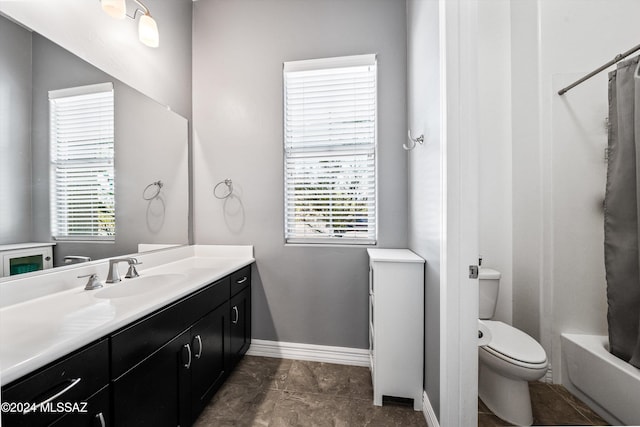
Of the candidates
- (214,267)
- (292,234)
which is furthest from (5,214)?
(292,234)

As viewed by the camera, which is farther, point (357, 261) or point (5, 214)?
point (357, 261)

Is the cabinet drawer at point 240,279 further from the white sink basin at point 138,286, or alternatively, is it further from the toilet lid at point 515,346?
the toilet lid at point 515,346

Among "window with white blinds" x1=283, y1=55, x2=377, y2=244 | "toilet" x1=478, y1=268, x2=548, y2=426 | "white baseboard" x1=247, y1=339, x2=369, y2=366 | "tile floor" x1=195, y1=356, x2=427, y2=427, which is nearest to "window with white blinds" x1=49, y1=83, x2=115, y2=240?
"window with white blinds" x1=283, y1=55, x2=377, y2=244

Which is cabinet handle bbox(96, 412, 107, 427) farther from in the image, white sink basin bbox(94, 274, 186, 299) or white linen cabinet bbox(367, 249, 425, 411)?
white linen cabinet bbox(367, 249, 425, 411)

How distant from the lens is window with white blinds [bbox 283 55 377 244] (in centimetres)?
202

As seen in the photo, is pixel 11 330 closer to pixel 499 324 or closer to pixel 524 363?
pixel 524 363

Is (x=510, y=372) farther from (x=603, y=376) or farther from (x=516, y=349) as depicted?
(x=603, y=376)

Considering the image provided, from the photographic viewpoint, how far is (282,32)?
209 cm

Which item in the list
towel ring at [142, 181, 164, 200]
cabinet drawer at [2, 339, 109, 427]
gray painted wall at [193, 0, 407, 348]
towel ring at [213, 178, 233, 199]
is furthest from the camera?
towel ring at [213, 178, 233, 199]

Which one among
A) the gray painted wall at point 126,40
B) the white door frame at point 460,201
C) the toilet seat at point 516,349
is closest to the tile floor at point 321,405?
the toilet seat at point 516,349

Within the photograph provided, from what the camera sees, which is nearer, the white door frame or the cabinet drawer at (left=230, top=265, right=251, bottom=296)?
the white door frame

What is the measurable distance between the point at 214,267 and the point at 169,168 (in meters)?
0.88

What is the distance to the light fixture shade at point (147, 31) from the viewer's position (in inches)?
64.4

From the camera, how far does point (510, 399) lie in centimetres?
146
